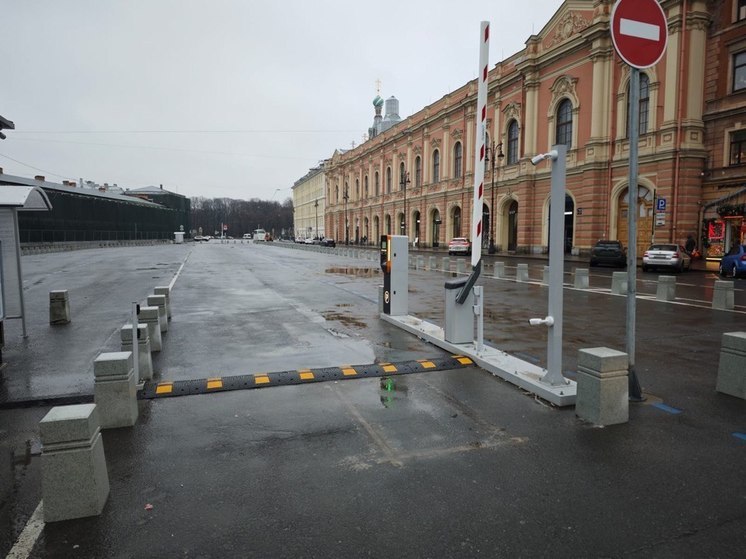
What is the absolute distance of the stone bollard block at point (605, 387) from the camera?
5188 mm

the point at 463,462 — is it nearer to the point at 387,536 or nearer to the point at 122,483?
the point at 387,536

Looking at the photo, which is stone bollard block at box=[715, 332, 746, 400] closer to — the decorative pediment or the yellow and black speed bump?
the yellow and black speed bump

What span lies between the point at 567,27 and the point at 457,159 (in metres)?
19.0

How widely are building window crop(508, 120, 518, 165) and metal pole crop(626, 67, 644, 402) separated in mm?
41720

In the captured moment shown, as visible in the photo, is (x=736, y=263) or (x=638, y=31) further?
(x=736, y=263)

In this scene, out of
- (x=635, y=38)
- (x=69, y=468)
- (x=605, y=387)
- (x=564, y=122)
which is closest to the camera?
(x=69, y=468)

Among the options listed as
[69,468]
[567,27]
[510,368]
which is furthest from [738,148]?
[69,468]

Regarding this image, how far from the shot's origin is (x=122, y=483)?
13.6 ft

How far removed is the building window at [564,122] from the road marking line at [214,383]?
3804cm

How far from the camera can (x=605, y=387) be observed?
520 centimetres

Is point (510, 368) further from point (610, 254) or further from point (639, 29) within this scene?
point (610, 254)

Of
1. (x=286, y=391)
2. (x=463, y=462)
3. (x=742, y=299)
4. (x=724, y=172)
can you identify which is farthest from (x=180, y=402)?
(x=724, y=172)

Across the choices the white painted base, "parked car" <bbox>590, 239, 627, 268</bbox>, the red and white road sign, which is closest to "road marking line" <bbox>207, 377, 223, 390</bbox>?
the white painted base

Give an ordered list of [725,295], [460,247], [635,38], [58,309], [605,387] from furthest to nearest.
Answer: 1. [460,247]
2. [725,295]
3. [58,309]
4. [635,38]
5. [605,387]
